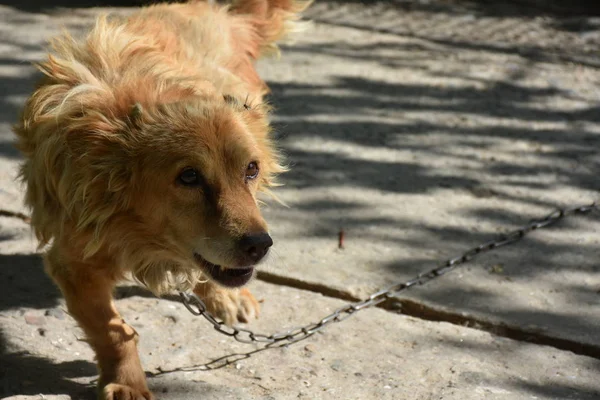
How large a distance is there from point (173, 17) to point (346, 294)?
5.69 ft

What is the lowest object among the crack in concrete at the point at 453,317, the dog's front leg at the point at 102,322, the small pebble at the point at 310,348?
the small pebble at the point at 310,348

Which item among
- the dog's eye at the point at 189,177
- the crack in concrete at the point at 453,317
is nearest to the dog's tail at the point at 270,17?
the crack in concrete at the point at 453,317

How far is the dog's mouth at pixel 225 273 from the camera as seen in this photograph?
11.1 ft

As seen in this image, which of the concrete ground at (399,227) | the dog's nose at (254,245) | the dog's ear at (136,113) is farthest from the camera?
the concrete ground at (399,227)

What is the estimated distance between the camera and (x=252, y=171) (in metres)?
3.50

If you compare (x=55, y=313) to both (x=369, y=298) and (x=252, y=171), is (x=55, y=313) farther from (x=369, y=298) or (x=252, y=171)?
(x=369, y=298)

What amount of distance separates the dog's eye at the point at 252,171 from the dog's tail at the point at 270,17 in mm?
2011

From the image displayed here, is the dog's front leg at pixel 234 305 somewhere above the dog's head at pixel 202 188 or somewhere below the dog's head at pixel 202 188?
below

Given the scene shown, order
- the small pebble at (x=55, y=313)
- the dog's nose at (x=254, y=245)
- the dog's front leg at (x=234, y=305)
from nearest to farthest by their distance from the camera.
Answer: the dog's nose at (x=254, y=245)
the small pebble at (x=55, y=313)
the dog's front leg at (x=234, y=305)

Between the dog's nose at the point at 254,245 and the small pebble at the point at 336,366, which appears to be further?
the small pebble at the point at 336,366

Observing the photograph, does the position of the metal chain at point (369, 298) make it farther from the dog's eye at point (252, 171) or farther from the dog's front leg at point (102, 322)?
the dog's eye at point (252, 171)

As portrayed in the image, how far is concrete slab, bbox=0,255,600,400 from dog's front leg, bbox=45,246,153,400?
0.13 metres

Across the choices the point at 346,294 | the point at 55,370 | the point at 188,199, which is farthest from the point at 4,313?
the point at 346,294

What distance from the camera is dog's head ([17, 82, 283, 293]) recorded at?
Result: 10.7ft
